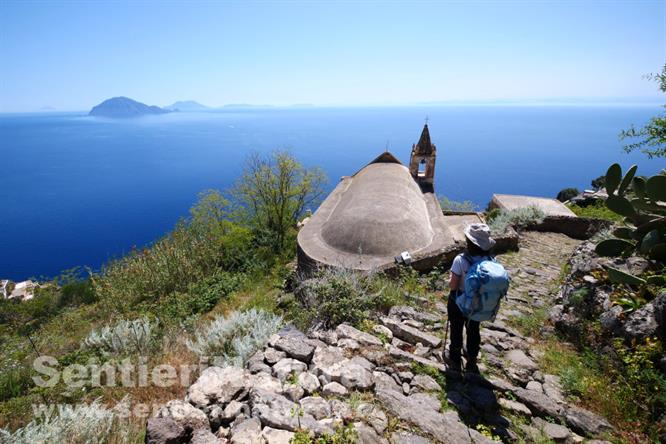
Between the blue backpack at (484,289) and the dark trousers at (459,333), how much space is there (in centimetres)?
26

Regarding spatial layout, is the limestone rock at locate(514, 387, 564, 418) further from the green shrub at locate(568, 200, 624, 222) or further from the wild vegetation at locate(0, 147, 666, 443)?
the green shrub at locate(568, 200, 624, 222)

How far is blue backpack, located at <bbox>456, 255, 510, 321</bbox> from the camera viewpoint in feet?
11.8

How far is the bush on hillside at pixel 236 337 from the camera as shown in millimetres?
4441

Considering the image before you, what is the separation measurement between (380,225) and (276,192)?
Answer: 51.8ft

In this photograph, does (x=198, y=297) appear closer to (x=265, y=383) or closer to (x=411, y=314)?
(x=411, y=314)

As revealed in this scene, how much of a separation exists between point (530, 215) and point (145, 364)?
13843 mm

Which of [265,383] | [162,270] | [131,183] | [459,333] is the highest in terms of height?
[459,333]

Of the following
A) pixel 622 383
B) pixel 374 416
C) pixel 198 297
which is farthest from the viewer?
pixel 198 297

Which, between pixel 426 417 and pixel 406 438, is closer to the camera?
pixel 406 438

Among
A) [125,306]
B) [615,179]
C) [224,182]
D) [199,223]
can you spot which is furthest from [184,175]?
[615,179]

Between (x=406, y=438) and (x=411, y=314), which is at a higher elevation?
(x=406, y=438)

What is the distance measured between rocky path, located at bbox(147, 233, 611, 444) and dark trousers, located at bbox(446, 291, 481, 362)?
0.24 meters

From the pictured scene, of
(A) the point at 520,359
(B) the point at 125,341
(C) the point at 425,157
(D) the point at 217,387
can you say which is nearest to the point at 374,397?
(D) the point at 217,387

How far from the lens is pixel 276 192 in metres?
26.0
